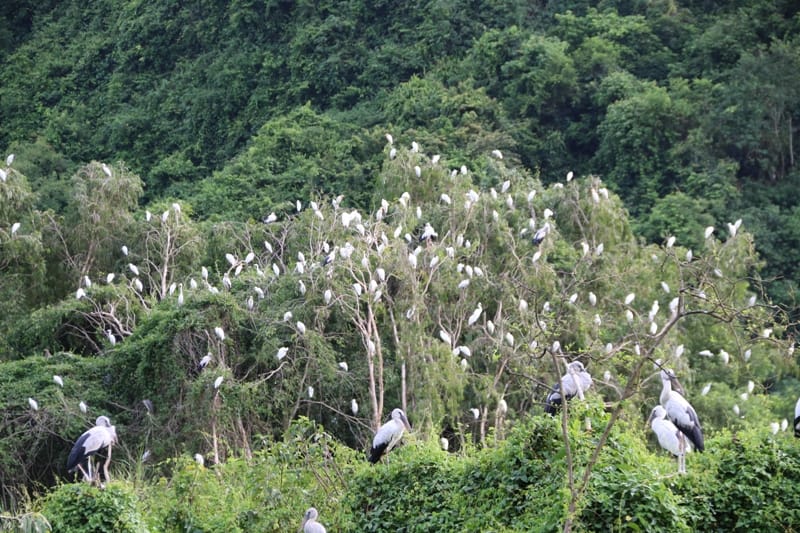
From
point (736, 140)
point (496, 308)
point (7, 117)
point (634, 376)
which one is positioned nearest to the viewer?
point (634, 376)

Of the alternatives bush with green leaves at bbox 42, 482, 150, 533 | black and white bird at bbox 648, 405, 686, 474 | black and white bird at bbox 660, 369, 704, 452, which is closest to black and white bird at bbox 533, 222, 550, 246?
black and white bird at bbox 648, 405, 686, 474

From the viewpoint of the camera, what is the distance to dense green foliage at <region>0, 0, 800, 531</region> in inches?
354

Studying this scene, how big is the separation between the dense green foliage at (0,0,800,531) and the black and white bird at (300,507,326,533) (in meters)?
0.25

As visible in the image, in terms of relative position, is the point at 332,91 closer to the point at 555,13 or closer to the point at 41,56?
the point at 555,13

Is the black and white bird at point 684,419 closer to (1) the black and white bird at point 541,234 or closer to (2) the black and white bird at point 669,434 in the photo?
(2) the black and white bird at point 669,434

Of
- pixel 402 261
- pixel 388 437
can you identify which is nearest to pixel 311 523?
pixel 388 437

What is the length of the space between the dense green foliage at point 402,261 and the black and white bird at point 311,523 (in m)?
0.25

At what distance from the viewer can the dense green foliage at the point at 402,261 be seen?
898 cm

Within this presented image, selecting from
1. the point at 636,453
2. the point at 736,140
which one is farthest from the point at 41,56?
the point at 636,453

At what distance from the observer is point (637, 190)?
23.8 metres

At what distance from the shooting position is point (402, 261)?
51.5ft

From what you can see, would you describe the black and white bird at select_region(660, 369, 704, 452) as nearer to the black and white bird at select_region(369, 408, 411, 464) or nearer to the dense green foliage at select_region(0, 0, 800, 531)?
the dense green foliage at select_region(0, 0, 800, 531)

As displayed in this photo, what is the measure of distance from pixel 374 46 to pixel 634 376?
23.7 m

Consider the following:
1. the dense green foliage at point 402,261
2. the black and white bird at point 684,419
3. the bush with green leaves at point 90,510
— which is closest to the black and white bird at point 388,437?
the dense green foliage at point 402,261
